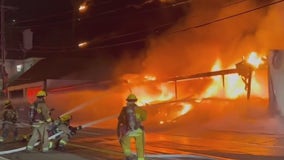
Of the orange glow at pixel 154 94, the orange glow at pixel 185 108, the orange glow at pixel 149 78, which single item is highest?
the orange glow at pixel 149 78

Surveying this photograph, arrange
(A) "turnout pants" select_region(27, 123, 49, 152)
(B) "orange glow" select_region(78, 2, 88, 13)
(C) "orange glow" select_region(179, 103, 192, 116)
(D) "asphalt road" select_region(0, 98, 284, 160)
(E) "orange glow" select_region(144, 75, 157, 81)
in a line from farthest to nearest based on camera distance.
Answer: (B) "orange glow" select_region(78, 2, 88, 13), (E) "orange glow" select_region(144, 75, 157, 81), (C) "orange glow" select_region(179, 103, 192, 116), (A) "turnout pants" select_region(27, 123, 49, 152), (D) "asphalt road" select_region(0, 98, 284, 160)

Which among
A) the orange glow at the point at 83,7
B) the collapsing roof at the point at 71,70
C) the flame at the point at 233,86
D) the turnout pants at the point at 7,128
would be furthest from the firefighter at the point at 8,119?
the orange glow at the point at 83,7

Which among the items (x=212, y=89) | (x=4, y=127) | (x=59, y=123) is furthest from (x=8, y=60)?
(x=59, y=123)

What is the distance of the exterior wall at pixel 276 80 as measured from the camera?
2017 centimetres

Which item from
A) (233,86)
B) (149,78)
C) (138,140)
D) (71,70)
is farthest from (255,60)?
(71,70)

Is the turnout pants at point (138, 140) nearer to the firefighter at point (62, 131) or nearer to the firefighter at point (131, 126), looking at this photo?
the firefighter at point (131, 126)

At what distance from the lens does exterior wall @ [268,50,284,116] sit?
20.2 m

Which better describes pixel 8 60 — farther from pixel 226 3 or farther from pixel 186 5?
pixel 226 3

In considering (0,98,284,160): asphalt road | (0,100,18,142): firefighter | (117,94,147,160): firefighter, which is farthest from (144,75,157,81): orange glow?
(117,94,147,160): firefighter

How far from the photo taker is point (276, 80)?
2055 centimetres

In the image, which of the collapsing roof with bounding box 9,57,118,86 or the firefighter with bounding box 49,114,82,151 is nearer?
the firefighter with bounding box 49,114,82,151

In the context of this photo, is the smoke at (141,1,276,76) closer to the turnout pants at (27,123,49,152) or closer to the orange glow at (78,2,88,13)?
the orange glow at (78,2,88,13)

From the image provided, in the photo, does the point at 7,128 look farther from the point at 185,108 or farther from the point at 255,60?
the point at 255,60

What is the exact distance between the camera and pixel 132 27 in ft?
118
